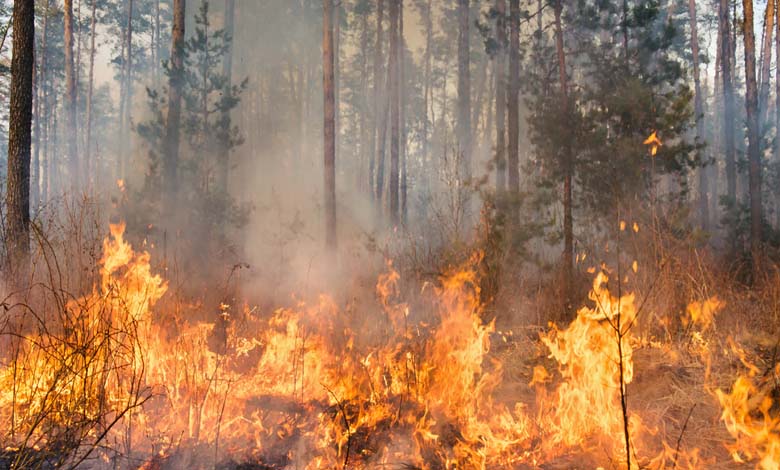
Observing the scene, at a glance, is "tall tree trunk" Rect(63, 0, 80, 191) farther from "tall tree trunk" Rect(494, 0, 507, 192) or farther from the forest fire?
"tall tree trunk" Rect(494, 0, 507, 192)

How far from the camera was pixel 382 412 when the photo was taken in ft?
12.9

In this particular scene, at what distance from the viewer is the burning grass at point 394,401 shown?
329 centimetres

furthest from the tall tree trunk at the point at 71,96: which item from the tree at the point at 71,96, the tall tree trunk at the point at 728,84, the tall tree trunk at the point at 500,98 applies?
the tall tree trunk at the point at 728,84

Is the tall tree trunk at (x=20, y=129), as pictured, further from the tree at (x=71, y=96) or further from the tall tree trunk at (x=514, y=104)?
the tree at (x=71, y=96)

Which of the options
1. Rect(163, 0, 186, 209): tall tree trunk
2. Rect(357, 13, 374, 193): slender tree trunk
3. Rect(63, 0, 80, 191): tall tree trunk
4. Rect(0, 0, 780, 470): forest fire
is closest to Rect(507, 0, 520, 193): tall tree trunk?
Rect(0, 0, 780, 470): forest fire

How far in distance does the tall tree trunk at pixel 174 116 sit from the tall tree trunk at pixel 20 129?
16.6 feet

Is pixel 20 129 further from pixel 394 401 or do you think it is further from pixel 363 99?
pixel 363 99

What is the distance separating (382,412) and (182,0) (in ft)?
41.5

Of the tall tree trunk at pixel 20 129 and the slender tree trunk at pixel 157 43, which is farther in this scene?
the slender tree trunk at pixel 157 43

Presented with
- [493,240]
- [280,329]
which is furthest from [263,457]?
[493,240]

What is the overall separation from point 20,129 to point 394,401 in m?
6.48

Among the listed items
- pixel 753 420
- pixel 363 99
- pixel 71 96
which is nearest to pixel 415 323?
pixel 753 420

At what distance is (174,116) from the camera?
12.0 m

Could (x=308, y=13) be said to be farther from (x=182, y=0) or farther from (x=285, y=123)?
(x=182, y=0)
